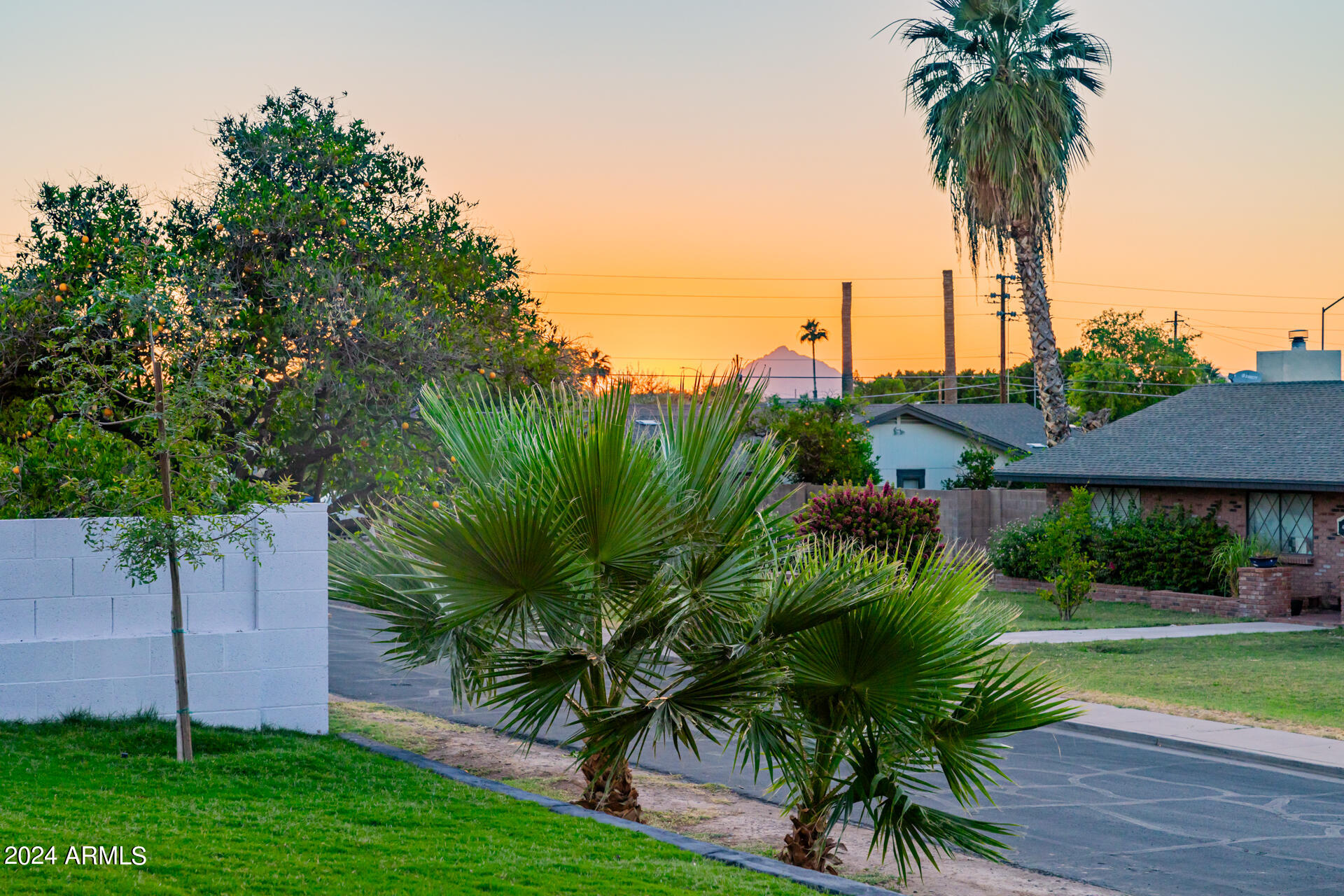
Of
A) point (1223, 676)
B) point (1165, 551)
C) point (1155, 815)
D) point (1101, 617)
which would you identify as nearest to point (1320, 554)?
point (1165, 551)

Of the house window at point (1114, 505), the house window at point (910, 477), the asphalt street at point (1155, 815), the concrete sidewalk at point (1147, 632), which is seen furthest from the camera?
the house window at point (910, 477)

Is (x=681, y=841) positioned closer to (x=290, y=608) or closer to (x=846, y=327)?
(x=290, y=608)

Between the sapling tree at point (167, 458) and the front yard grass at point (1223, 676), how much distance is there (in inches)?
314

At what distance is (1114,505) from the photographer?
29.2m

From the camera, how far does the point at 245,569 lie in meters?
11.5

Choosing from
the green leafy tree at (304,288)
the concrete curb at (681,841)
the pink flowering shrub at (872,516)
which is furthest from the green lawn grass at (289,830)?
the pink flowering shrub at (872,516)

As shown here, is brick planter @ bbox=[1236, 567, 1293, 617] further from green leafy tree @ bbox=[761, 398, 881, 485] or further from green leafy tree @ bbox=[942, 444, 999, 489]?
green leafy tree @ bbox=[942, 444, 999, 489]

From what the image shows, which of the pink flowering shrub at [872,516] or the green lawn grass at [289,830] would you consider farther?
the pink flowering shrub at [872,516]

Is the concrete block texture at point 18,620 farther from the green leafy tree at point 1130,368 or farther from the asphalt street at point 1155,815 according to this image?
the green leafy tree at point 1130,368

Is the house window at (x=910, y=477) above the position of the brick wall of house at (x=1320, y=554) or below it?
above

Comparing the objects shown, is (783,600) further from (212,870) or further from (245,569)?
(245,569)

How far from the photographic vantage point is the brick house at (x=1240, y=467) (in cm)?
2486

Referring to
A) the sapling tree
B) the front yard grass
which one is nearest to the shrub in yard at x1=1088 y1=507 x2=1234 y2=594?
the front yard grass

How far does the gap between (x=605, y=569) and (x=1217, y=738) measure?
7979 mm
